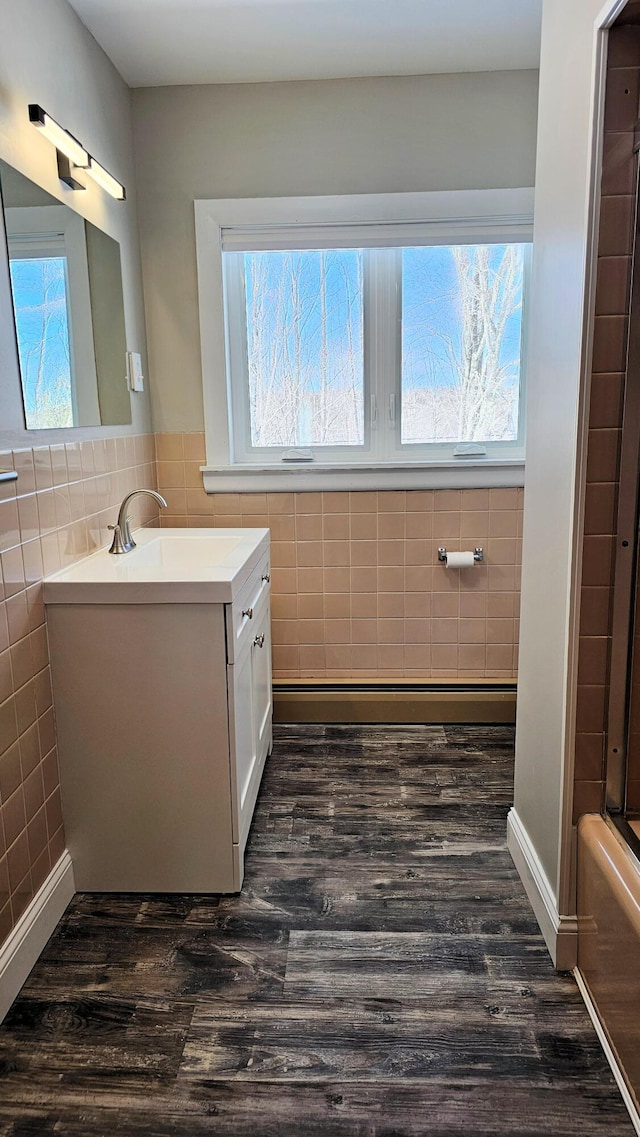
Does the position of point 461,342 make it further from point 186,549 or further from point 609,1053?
point 609,1053

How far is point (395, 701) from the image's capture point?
313 centimetres

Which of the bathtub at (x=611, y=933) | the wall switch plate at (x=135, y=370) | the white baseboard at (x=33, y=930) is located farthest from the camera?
the wall switch plate at (x=135, y=370)

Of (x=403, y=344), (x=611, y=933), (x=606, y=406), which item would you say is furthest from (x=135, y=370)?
(x=611, y=933)

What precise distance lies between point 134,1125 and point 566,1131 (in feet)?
2.60

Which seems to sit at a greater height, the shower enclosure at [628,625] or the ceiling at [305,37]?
the ceiling at [305,37]

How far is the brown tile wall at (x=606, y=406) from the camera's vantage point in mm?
1420

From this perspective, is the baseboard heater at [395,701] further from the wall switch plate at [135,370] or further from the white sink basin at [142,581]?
the wall switch plate at [135,370]

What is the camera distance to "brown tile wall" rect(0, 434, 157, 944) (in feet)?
5.50

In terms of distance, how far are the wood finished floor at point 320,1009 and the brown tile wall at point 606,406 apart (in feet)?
1.56

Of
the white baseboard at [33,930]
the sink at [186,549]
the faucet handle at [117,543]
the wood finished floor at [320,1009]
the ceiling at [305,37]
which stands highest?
the ceiling at [305,37]

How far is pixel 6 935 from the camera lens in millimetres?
1661

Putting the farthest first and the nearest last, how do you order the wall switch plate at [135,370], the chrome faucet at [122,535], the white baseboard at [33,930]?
the wall switch plate at [135,370], the chrome faucet at [122,535], the white baseboard at [33,930]

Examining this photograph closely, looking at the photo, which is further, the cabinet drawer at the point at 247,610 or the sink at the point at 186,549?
the sink at the point at 186,549

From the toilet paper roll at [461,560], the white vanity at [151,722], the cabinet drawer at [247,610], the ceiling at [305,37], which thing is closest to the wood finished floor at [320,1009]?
the white vanity at [151,722]
